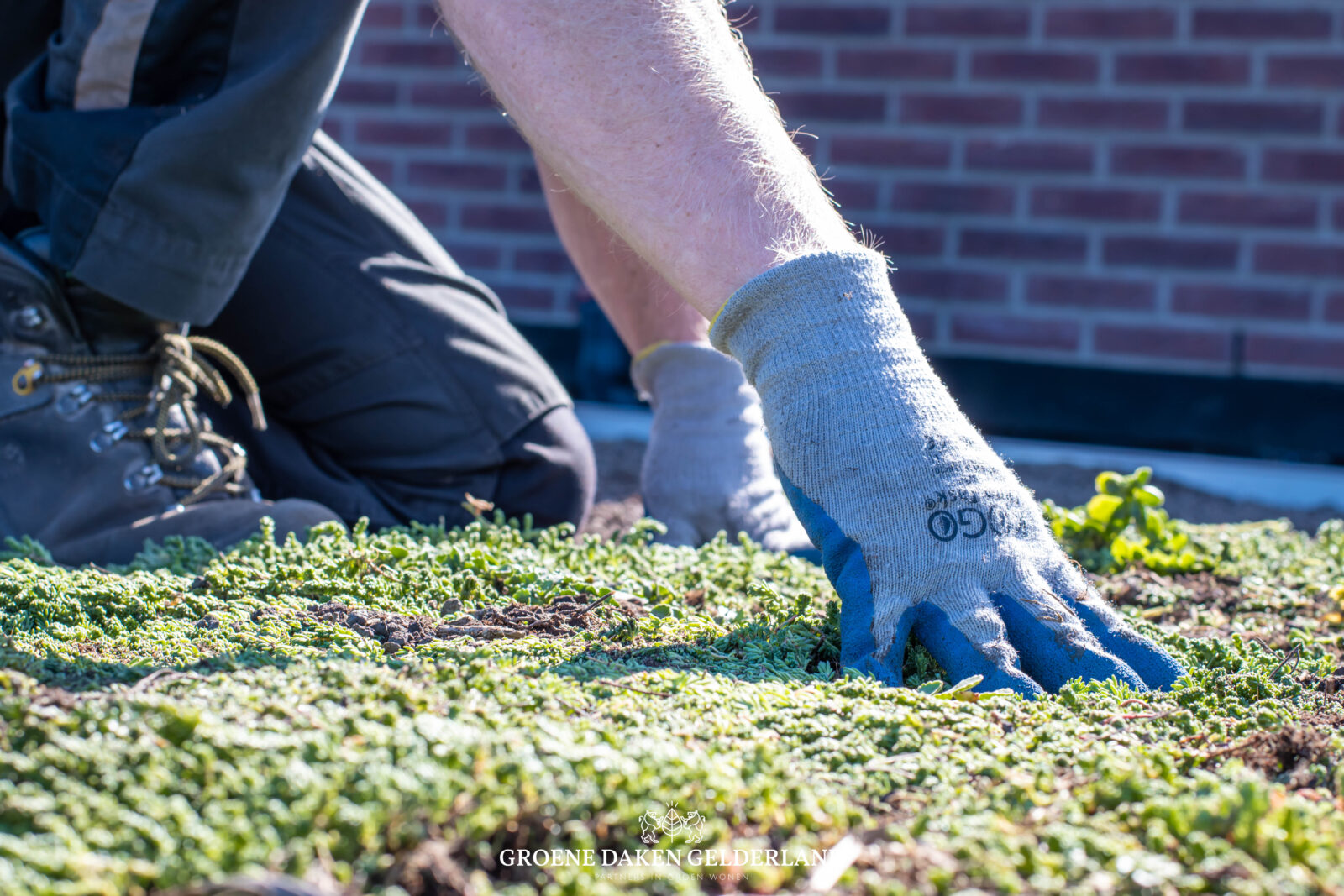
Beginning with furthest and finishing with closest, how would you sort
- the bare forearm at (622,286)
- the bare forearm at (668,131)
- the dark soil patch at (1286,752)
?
the bare forearm at (622,286) < the bare forearm at (668,131) < the dark soil patch at (1286,752)

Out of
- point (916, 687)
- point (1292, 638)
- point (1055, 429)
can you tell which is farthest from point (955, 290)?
point (916, 687)

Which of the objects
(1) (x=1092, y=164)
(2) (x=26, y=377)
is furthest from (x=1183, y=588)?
(1) (x=1092, y=164)

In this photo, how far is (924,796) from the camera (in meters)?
0.75

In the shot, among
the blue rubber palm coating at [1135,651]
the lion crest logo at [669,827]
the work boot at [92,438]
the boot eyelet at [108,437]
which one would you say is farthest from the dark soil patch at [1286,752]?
Result: the boot eyelet at [108,437]

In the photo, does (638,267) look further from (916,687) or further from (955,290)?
(955,290)

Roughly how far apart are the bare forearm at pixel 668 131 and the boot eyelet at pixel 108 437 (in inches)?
30.3

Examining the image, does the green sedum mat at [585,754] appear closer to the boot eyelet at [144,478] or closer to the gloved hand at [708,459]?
the boot eyelet at [144,478]

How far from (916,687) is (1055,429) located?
87.3 inches

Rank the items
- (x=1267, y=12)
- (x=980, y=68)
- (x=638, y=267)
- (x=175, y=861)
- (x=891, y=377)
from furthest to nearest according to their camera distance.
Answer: (x=980, y=68)
(x=1267, y=12)
(x=638, y=267)
(x=891, y=377)
(x=175, y=861)

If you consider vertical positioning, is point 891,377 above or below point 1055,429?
above

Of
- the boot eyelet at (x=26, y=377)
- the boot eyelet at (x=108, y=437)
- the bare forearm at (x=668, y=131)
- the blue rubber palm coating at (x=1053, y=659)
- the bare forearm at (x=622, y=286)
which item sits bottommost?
the blue rubber palm coating at (x=1053, y=659)

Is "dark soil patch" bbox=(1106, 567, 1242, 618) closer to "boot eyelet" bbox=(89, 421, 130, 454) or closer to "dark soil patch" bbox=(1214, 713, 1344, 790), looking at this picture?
"dark soil patch" bbox=(1214, 713, 1344, 790)

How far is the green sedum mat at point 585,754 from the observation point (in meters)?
0.61

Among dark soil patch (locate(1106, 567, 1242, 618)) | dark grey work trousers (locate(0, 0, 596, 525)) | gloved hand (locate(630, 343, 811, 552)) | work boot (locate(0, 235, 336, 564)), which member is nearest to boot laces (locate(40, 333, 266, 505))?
work boot (locate(0, 235, 336, 564))
